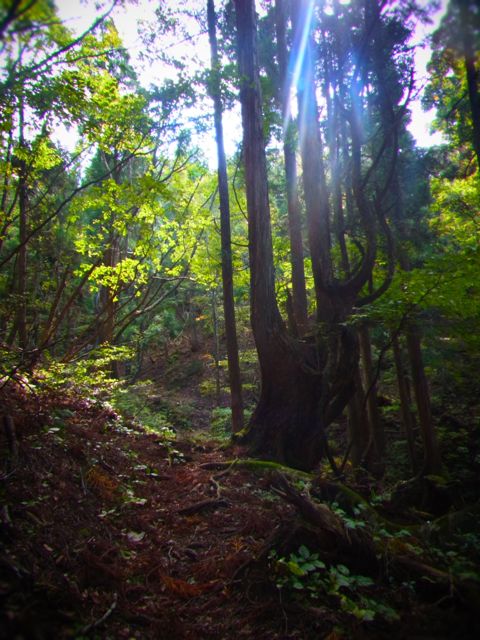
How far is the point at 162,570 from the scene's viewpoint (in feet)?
10.7

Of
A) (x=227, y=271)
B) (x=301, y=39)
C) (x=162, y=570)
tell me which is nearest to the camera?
(x=162, y=570)

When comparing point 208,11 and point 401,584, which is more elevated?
point 208,11

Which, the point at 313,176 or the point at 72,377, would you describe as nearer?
the point at 72,377

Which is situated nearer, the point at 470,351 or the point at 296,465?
the point at 296,465

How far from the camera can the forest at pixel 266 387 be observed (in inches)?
A: 104

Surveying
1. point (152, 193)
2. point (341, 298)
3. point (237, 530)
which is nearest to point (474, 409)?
point (341, 298)

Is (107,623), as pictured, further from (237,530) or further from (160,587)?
(237,530)

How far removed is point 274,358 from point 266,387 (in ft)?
2.12

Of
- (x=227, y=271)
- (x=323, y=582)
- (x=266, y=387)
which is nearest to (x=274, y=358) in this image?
(x=266, y=387)

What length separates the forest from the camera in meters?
2.63

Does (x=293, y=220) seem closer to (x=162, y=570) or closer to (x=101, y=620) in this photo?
(x=162, y=570)

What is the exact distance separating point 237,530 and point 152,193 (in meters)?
8.21

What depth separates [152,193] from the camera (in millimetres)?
9492

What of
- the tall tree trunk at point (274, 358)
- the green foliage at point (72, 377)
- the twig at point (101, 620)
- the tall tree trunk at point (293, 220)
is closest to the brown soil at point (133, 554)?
the twig at point (101, 620)
